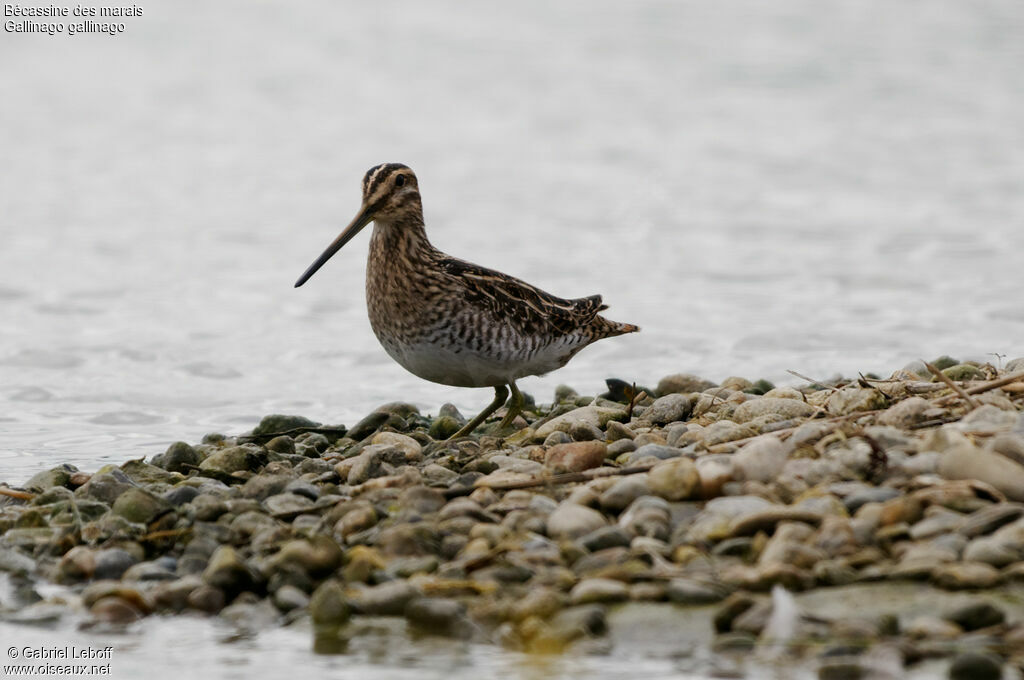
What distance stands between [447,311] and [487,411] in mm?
1001

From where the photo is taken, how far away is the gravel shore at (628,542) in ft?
17.9

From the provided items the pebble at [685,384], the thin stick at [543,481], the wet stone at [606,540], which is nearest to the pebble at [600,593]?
the wet stone at [606,540]

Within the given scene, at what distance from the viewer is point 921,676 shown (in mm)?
→ 5027

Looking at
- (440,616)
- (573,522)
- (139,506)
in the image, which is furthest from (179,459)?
(440,616)

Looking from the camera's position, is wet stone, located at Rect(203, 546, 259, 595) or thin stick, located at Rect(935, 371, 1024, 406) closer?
wet stone, located at Rect(203, 546, 259, 595)

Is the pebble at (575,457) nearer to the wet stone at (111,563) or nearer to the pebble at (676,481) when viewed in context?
the pebble at (676,481)

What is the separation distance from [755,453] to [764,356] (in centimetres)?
616

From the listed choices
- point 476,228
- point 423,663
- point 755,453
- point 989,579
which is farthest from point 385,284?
point 476,228

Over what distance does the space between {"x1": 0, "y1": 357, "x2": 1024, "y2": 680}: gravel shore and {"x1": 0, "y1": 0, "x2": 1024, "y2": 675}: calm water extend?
8.60 feet

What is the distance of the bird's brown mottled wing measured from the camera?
30.2 ft

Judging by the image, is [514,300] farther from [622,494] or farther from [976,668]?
[976,668]

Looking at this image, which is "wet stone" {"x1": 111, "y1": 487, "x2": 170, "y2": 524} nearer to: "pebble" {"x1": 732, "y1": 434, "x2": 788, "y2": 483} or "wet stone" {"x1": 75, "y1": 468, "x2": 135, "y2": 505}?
"wet stone" {"x1": 75, "y1": 468, "x2": 135, "y2": 505}

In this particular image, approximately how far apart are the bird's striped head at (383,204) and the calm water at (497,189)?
6.46ft

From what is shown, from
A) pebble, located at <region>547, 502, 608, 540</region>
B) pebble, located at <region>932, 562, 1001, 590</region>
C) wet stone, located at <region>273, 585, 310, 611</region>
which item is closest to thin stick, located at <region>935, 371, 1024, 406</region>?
pebble, located at <region>932, 562, 1001, 590</region>
